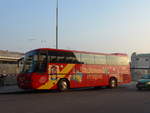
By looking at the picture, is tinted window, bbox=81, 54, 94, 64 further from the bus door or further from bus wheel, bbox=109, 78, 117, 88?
bus wheel, bbox=109, 78, 117, 88

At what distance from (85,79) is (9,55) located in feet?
37.0

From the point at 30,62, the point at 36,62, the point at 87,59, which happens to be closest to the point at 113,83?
the point at 87,59

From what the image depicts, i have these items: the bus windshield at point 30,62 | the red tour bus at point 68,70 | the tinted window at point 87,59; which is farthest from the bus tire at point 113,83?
the bus windshield at point 30,62

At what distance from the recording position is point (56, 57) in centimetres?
1962

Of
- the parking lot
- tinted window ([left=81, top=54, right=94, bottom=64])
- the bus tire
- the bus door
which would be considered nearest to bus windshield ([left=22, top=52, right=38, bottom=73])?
the bus door

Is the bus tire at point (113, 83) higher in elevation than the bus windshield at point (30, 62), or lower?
lower

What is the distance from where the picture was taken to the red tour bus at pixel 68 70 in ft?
61.2

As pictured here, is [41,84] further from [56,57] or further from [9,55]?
[9,55]

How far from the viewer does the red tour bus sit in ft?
61.2

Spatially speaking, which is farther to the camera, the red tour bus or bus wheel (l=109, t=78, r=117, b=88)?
bus wheel (l=109, t=78, r=117, b=88)

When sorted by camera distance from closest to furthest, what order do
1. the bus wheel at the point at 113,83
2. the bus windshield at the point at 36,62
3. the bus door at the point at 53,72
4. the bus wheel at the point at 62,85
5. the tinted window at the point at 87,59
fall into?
the bus windshield at the point at 36,62 < the bus door at the point at 53,72 < the bus wheel at the point at 62,85 < the tinted window at the point at 87,59 < the bus wheel at the point at 113,83

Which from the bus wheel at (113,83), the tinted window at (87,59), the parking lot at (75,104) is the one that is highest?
the tinted window at (87,59)

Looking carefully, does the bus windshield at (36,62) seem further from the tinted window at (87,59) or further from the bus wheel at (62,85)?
the tinted window at (87,59)

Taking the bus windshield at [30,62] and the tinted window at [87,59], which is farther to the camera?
the tinted window at [87,59]
